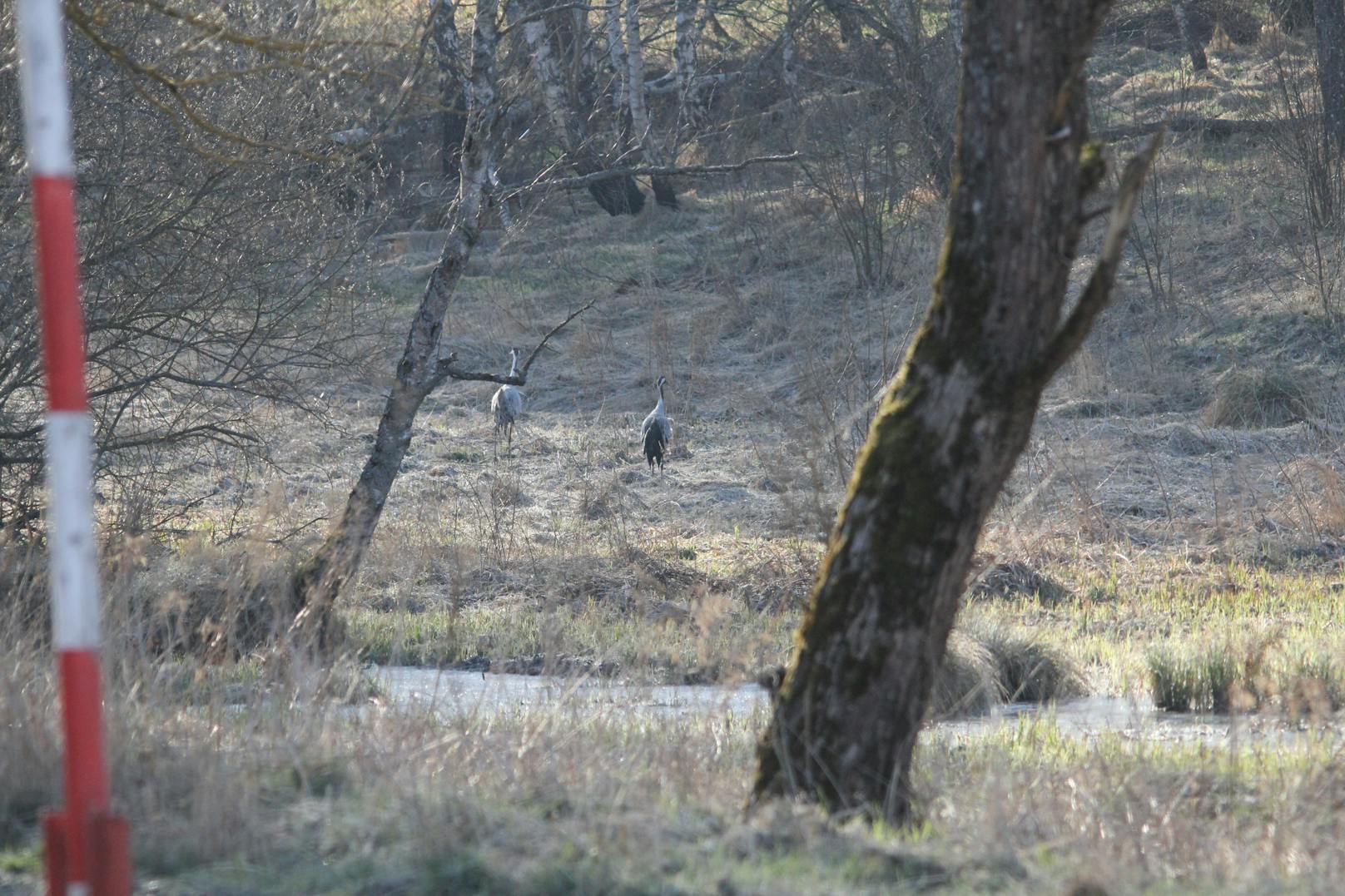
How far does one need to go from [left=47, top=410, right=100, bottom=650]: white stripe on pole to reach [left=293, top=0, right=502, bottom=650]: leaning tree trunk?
5282 millimetres

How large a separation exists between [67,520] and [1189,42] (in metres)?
22.6

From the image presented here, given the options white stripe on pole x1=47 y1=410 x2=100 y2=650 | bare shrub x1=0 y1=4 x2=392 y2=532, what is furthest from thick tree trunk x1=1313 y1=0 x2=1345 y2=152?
white stripe on pole x1=47 y1=410 x2=100 y2=650

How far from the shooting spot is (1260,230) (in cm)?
1719

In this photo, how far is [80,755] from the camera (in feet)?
9.01

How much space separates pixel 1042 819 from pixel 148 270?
248 inches

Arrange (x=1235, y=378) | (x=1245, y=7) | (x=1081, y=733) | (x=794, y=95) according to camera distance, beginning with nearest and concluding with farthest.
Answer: (x=1081, y=733), (x=1235, y=378), (x=794, y=95), (x=1245, y=7)

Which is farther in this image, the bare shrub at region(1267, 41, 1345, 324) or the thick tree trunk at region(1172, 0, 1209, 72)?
the thick tree trunk at region(1172, 0, 1209, 72)

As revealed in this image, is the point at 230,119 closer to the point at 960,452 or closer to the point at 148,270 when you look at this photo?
the point at 148,270

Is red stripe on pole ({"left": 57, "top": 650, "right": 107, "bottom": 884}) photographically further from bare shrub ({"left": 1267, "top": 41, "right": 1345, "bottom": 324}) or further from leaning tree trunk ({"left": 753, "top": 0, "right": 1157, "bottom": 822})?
bare shrub ({"left": 1267, "top": 41, "right": 1345, "bottom": 324})

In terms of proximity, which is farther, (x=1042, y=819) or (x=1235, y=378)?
(x=1235, y=378)

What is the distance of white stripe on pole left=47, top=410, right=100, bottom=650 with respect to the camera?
2.72m

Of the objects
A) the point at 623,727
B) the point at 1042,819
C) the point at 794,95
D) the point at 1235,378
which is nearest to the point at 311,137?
the point at 623,727

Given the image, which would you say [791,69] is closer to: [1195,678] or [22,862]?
[1195,678]

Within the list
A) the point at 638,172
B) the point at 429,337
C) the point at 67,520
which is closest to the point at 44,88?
the point at 67,520
